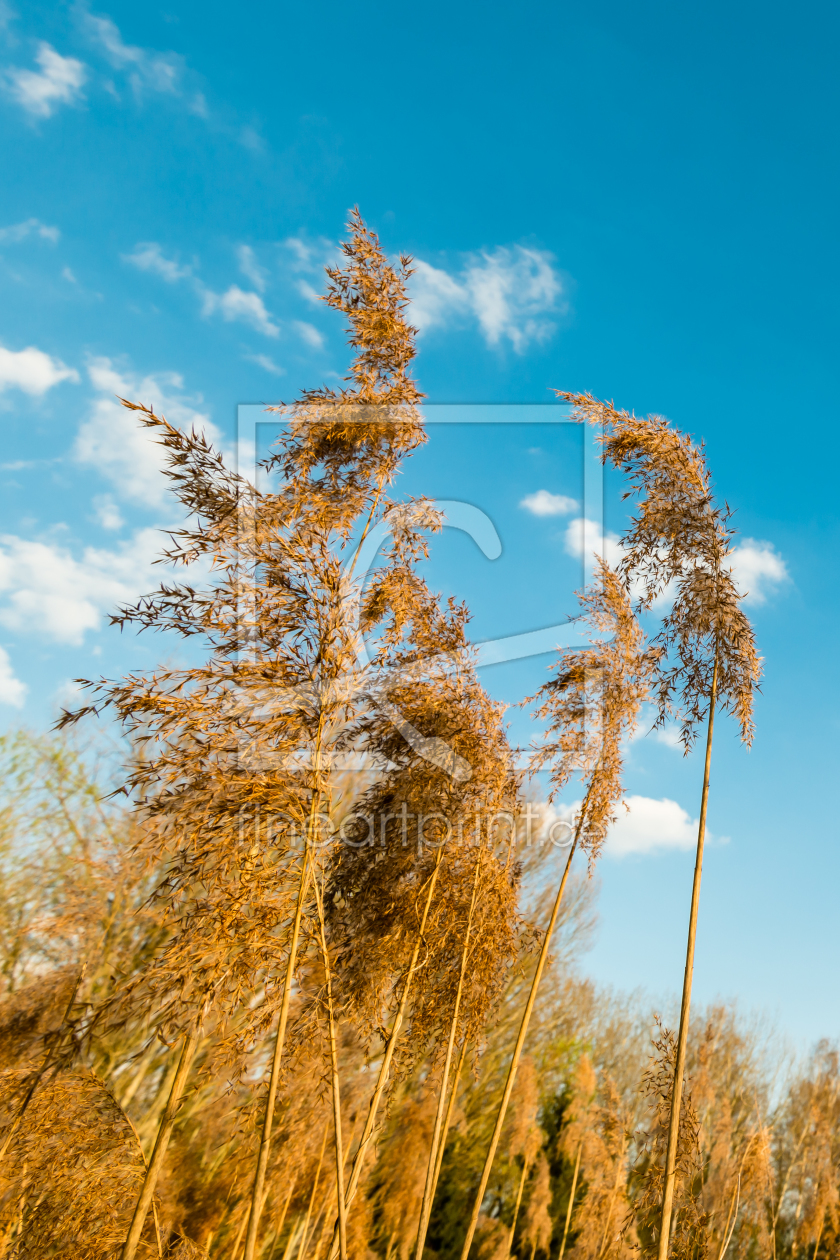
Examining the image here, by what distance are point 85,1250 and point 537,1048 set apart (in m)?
13.0

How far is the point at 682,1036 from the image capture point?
291 cm

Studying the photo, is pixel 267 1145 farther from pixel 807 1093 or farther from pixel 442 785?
pixel 807 1093

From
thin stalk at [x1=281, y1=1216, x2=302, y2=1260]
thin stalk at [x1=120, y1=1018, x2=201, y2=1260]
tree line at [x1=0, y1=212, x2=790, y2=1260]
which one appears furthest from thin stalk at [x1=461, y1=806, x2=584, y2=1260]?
thin stalk at [x1=281, y1=1216, x2=302, y2=1260]

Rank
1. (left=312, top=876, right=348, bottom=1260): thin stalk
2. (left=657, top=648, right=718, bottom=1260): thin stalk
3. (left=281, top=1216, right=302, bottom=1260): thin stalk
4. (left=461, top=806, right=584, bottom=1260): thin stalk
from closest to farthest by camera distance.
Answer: (left=657, top=648, right=718, bottom=1260): thin stalk < (left=312, top=876, right=348, bottom=1260): thin stalk < (left=461, top=806, right=584, bottom=1260): thin stalk < (left=281, top=1216, right=302, bottom=1260): thin stalk

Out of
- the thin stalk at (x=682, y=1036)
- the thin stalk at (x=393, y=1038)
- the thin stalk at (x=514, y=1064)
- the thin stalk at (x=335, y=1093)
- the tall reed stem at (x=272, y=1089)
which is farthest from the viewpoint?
the thin stalk at (x=393, y=1038)

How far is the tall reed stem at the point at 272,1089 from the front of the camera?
8.43 ft

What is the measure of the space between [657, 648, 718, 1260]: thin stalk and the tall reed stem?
1433 mm

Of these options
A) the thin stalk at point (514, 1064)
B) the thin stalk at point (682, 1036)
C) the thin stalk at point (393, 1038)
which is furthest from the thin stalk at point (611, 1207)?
the thin stalk at point (682, 1036)

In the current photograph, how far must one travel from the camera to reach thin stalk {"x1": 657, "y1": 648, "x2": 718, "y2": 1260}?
2836mm

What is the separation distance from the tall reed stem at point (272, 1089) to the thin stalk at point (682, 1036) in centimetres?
143

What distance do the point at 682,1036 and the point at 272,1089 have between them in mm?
1525

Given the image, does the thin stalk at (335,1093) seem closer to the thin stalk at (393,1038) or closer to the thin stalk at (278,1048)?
the thin stalk at (278,1048)

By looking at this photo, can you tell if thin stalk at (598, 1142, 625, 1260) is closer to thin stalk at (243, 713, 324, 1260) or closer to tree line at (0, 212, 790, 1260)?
tree line at (0, 212, 790, 1260)

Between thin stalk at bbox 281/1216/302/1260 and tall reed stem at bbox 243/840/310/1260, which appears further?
thin stalk at bbox 281/1216/302/1260
